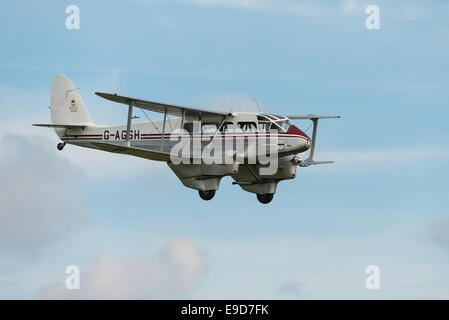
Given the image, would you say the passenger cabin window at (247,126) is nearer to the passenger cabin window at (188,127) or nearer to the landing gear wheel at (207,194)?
the passenger cabin window at (188,127)

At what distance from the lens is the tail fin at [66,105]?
3947 centimetres

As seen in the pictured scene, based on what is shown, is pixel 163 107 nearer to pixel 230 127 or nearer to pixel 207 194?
pixel 230 127

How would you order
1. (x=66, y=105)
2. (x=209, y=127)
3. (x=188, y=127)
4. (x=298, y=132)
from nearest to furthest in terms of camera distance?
1. (x=298, y=132)
2. (x=209, y=127)
3. (x=188, y=127)
4. (x=66, y=105)

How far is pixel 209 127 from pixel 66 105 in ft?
26.0

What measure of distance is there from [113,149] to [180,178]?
3.46 m

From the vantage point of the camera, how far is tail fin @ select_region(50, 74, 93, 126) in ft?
129

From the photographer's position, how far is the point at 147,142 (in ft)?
123

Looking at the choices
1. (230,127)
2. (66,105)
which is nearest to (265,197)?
(230,127)

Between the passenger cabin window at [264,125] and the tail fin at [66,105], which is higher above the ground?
the tail fin at [66,105]

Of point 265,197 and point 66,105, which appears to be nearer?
point 265,197

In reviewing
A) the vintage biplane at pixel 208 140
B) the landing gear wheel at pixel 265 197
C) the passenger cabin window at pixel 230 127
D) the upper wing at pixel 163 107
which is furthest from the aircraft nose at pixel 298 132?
the landing gear wheel at pixel 265 197

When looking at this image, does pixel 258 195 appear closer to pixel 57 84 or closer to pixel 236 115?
pixel 236 115

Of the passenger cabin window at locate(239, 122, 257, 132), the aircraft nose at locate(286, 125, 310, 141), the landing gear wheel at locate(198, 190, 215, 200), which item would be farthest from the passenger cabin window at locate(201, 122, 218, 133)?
the aircraft nose at locate(286, 125, 310, 141)

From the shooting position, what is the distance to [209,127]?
36.1 meters
